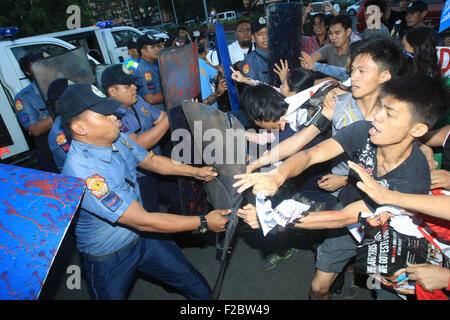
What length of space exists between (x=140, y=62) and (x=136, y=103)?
135cm

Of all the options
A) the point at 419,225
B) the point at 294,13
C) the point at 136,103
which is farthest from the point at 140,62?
the point at 419,225

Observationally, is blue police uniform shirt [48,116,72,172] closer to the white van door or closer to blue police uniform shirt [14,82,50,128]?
blue police uniform shirt [14,82,50,128]

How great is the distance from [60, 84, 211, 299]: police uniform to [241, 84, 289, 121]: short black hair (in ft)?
2.97

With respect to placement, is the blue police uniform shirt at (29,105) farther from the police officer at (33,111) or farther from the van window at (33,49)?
the van window at (33,49)

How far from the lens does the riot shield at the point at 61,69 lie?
2.98 metres

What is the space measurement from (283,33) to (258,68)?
1.85 feet

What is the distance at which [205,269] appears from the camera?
2971 millimetres

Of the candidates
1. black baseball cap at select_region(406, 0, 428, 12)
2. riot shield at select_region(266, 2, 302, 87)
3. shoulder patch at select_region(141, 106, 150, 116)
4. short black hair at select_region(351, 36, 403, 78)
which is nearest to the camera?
short black hair at select_region(351, 36, 403, 78)

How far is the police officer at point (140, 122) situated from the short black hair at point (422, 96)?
193cm

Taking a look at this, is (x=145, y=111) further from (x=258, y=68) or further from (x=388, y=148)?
(x=388, y=148)

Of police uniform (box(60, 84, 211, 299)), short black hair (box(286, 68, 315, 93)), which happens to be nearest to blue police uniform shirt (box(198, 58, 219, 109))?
short black hair (box(286, 68, 315, 93))

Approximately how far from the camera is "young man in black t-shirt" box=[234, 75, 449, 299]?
145 centimetres

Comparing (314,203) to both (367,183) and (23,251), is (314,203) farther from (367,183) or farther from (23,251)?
(23,251)

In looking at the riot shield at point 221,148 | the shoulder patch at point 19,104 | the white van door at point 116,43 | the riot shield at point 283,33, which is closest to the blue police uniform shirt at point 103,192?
the riot shield at point 221,148
